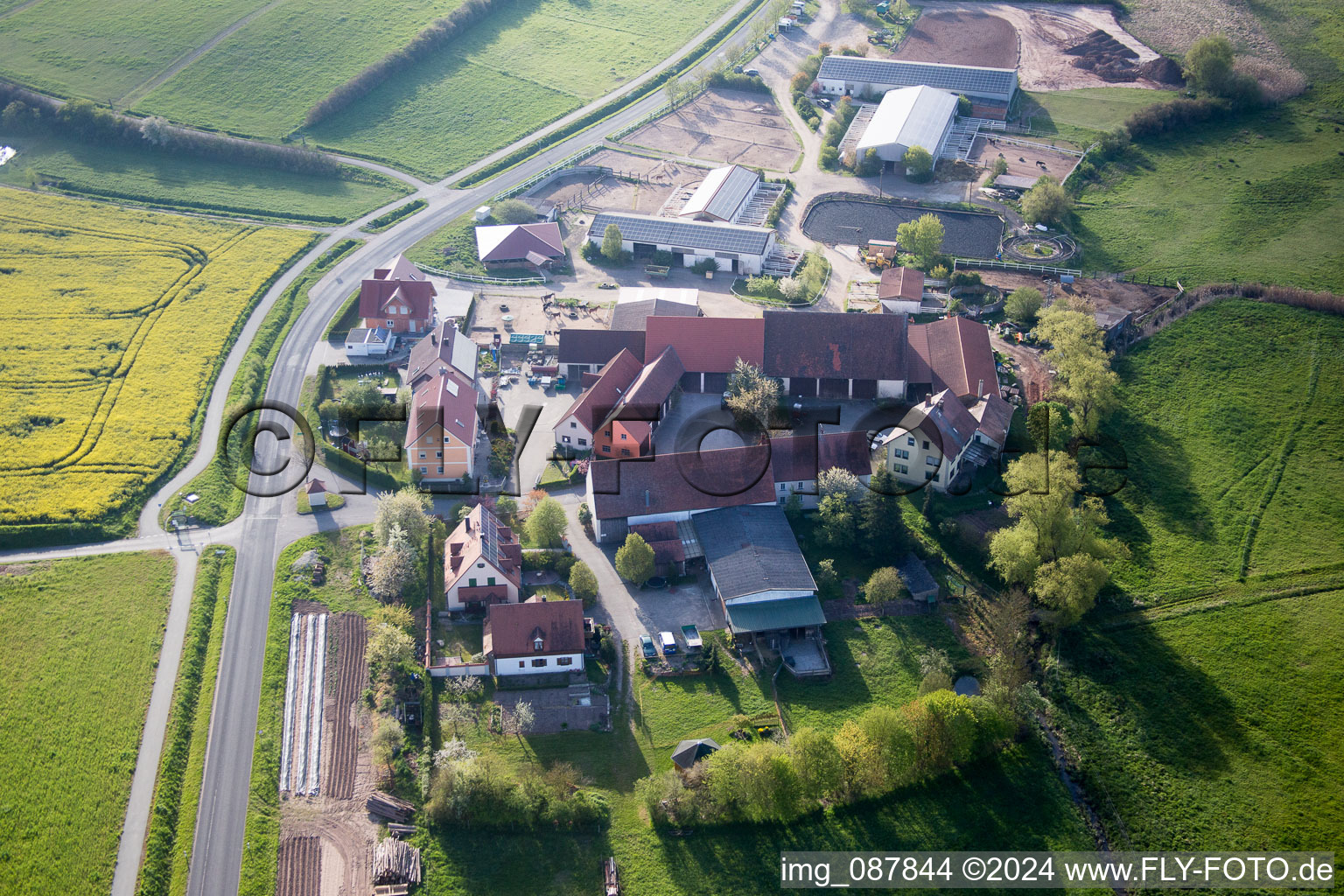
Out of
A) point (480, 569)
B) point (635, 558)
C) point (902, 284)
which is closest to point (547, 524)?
point (480, 569)

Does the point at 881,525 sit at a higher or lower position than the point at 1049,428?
lower

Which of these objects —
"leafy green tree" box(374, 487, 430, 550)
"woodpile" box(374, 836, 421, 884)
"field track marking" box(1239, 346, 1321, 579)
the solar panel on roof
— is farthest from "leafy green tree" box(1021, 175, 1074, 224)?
"woodpile" box(374, 836, 421, 884)

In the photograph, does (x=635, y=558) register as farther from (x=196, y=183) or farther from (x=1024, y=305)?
(x=196, y=183)

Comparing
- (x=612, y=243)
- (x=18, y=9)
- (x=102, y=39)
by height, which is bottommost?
(x=612, y=243)

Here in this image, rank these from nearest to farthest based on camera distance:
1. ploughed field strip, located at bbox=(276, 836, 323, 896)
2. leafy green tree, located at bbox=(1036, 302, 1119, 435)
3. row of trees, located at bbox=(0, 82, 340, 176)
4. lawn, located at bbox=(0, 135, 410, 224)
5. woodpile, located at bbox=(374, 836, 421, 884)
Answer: ploughed field strip, located at bbox=(276, 836, 323, 896), woodpile, located at bbox=(374, 836, 421, 884), leafy green tree, located at bbox=(1036, 302, 1119, 435), lawn, located at bbox=(0, 135, 410, 224), row of trees, located at bbox=(0, 82, 340, 176)

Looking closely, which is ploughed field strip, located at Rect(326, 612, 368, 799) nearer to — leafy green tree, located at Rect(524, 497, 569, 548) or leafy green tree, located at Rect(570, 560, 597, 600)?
leafy green tree, located at Rect(524, 497, 569, 548)

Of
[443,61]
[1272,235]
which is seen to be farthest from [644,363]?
[443,61]

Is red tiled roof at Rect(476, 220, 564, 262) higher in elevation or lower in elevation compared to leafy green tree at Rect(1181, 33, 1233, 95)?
lower
